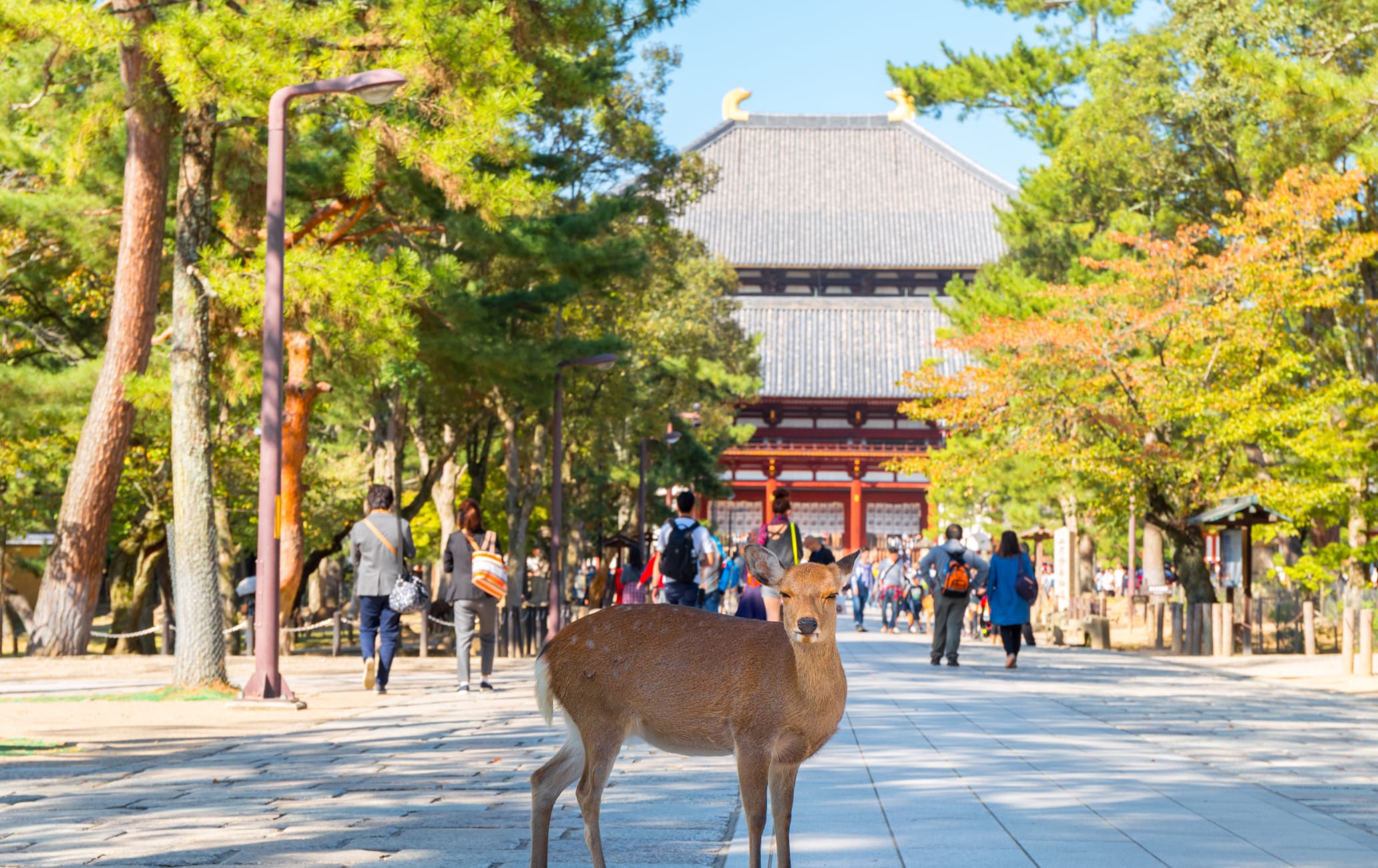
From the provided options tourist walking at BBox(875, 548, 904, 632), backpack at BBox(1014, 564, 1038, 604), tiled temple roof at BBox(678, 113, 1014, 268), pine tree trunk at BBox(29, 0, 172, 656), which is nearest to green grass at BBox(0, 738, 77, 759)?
pine tree trunk at BBox(29, 0, 172, 656)

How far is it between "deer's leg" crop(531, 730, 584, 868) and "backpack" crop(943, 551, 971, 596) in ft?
39.8

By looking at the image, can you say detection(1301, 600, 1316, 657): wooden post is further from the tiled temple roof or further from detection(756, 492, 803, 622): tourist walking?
the tiled temple roof

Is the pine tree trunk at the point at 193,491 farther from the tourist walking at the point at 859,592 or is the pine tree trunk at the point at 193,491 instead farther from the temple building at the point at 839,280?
the temple building at the point at 839,280

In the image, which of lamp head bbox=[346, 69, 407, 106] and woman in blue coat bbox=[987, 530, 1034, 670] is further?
woman in blue coat bbox=[987, 530, 1034, 670]

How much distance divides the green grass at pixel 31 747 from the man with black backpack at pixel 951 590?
34.1 feet

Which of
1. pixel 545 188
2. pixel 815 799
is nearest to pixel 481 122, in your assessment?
pixel 545 188

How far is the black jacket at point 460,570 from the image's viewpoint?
12.8 m

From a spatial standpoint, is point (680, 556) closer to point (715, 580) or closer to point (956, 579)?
point (715, 580)

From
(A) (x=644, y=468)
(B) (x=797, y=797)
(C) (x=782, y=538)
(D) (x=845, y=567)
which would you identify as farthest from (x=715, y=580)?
(A) (x=644, y=468)

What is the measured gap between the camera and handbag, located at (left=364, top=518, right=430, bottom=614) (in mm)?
11938

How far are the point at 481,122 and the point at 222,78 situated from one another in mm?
2165

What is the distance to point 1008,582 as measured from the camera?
52.7 feet

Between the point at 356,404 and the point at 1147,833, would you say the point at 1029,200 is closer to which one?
the point at 356,404

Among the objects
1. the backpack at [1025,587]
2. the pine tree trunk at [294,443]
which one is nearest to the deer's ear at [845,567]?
the backpack at [1025,587]
